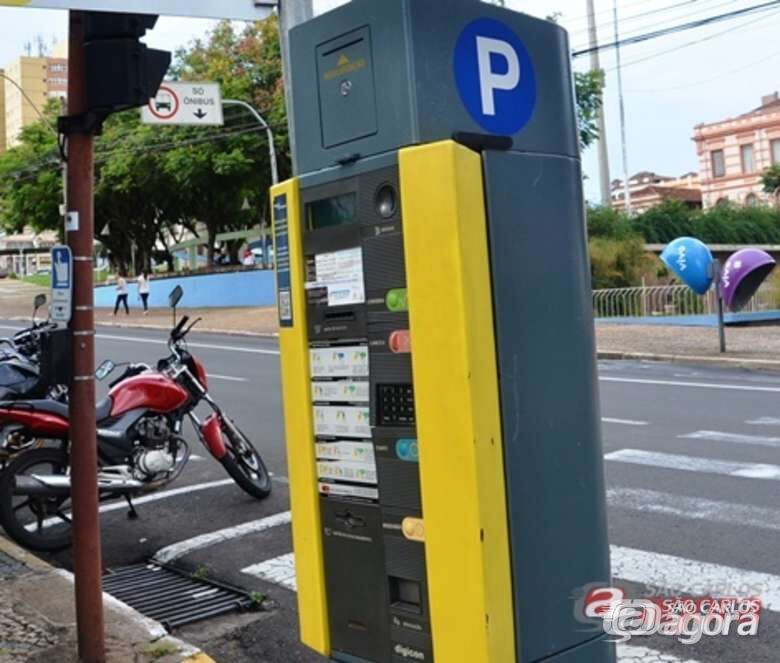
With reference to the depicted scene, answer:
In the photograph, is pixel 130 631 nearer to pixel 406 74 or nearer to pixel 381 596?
pixel 381 596

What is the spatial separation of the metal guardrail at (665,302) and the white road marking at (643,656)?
73.5ft

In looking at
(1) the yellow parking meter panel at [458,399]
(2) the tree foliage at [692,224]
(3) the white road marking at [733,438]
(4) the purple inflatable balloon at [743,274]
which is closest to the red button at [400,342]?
(1) the yellow parking meter panel at [458,399]

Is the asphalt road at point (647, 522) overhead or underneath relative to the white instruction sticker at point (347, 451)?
underneath

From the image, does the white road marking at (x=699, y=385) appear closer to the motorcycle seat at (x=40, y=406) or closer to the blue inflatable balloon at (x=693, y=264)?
the blue inflatable balloon at (x=693, y=264)

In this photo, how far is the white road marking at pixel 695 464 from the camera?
7699 mm

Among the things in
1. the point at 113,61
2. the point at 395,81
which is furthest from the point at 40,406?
the point at 395,81

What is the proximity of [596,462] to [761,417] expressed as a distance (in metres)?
8.02

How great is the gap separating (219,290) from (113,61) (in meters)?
34.1

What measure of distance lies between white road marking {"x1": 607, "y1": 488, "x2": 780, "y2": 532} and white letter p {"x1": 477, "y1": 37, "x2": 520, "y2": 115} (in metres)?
4.16

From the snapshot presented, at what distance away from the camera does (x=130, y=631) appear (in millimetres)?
4723

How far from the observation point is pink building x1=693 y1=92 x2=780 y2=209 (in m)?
67.0

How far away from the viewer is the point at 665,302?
26594 mm

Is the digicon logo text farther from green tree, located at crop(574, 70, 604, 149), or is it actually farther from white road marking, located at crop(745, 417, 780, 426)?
green tree, located at crop(574, 70, 604, 149)

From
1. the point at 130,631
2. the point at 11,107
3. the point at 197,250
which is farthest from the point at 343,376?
the point at 11,107
